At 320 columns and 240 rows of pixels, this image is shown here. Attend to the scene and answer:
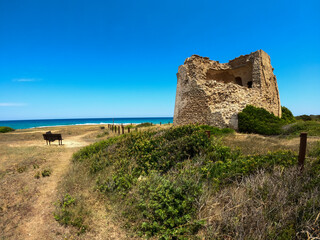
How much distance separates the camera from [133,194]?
4051 millimetres

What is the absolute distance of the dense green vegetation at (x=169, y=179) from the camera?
125 inches

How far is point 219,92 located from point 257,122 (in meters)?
3.83

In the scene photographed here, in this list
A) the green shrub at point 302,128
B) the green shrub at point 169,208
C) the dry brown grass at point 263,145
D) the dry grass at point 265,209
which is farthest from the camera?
the green shrub at point 302,128

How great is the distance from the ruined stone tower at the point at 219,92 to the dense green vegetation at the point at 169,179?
8.06 metres

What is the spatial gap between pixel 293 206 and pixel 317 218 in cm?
37

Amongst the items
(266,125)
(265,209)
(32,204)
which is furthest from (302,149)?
(266,125)

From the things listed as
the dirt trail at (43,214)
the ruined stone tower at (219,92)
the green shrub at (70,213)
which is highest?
the ruined stone tower at (219,92)

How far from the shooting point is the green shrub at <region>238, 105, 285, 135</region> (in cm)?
1144

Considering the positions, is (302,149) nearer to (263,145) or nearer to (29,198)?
(263,145)

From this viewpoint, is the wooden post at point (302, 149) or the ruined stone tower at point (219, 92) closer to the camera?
the wooden post at point (302, 149)

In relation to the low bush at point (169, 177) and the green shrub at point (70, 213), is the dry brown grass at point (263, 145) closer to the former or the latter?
the low bush at point (169, 177)

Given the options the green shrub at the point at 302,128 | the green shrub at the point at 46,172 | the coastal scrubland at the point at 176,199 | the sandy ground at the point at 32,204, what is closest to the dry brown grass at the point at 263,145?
the coastal scrubland at the point at 176,199

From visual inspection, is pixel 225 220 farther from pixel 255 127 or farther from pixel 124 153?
pixel 255 127

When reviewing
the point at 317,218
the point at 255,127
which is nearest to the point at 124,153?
the point at 317,218
